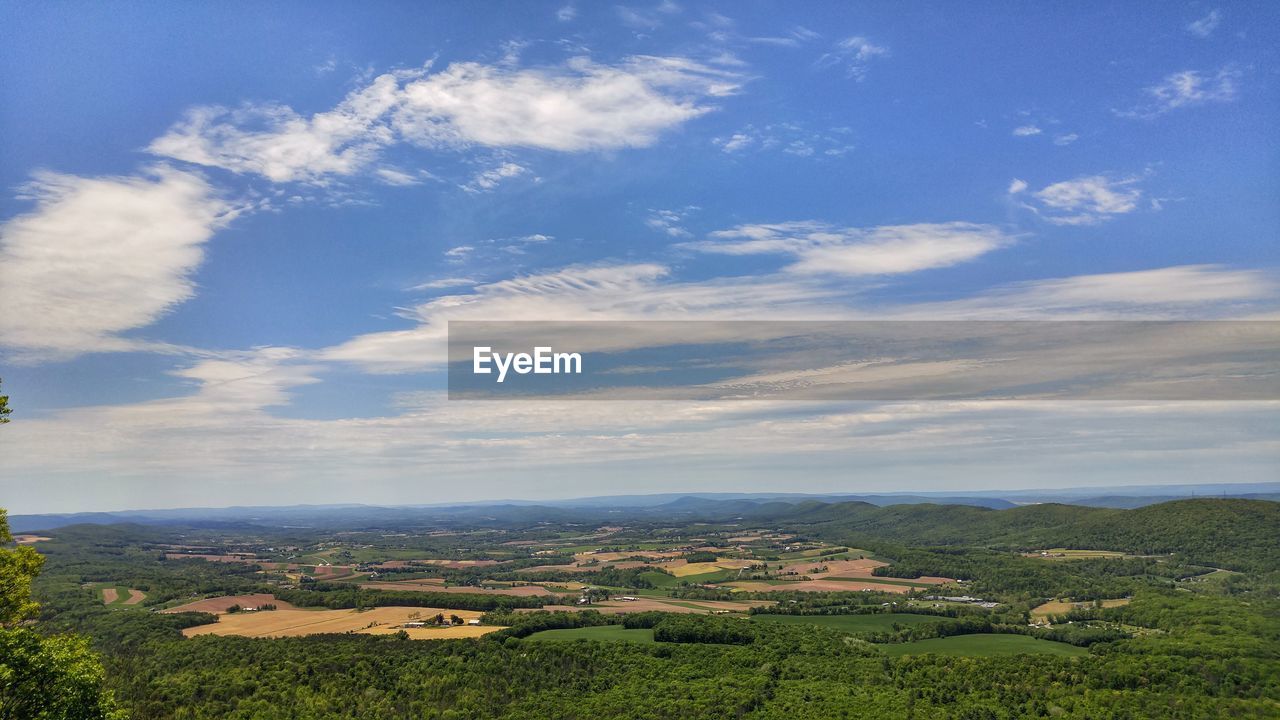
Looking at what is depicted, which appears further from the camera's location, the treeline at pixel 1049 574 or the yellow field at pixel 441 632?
the treeline at pixel 1049 574

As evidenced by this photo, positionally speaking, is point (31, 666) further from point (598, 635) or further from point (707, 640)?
point (707, 640)

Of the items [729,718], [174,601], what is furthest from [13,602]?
[174,601]

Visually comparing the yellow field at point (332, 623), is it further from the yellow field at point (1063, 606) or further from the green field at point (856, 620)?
the yellow field at point (1063, 606)

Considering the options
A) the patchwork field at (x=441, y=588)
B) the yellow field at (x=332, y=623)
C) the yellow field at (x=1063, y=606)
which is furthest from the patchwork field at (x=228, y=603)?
the yellow field at (x=1063, y=606)

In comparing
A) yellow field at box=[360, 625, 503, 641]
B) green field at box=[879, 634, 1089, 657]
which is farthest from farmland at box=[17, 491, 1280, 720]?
yellow field at box=[360, 625, 503, 641]

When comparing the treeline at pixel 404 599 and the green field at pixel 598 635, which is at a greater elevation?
the green field at pixel 598 635

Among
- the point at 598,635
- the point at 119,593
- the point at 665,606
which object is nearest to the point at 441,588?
the point at 665,606
